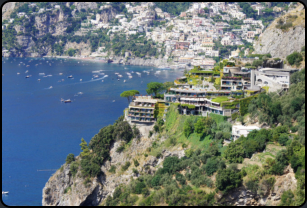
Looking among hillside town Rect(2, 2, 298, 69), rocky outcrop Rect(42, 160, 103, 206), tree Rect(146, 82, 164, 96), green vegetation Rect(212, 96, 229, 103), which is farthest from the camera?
hillside town Rect(2, 2, 298, 69)

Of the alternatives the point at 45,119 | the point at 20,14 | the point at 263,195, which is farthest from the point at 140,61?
the point at 263,195

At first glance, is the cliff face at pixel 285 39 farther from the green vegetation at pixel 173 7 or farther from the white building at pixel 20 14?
the white building at pixel 20 14

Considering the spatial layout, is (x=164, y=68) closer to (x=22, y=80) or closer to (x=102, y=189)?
(x=22, y=80)

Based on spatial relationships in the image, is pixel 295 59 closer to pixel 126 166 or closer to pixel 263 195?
pixel 126 166

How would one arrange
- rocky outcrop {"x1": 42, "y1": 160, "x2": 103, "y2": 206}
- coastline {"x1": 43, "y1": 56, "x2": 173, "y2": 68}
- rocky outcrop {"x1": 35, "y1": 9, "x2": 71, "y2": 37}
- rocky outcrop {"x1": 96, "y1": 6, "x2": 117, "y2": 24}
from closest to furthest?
1. rocky outcrop {"x1": 42, "y1": 160, "x2": 103, "y2": 206}
2. coastline {"x1": 43, "y1": 56, "x2": 173, "y2": 68}
3. rocky outcrop {"x1": 35, "y1": 9, "x2": 71, "y2": 37}
4. rocky outcrop {"x1": 96, "y1": 6, "x2": 117, "y2": 24}

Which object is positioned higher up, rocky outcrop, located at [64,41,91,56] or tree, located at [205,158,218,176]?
rocky outcrop, located at [64,41,91,56]

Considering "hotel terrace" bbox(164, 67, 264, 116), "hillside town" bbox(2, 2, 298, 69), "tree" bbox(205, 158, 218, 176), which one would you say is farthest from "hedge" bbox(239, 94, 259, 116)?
"hillside town" bbox(2, 2, 298, 69)

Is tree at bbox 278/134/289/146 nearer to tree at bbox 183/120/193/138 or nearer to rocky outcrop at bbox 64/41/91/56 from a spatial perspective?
tree at bbox 183/120/193/138
